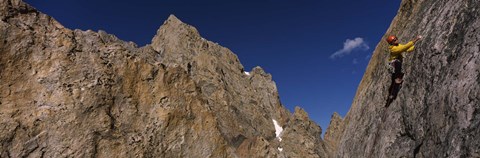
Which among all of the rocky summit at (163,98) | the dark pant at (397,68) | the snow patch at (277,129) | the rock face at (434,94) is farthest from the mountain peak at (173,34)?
the dark pant at (397,68)

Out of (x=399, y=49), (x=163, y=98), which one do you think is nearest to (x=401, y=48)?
(x=399, y=49)

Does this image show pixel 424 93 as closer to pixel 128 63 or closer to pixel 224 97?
pixel 128 63

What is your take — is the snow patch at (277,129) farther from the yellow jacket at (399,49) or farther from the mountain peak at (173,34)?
the yellow jacket at (399,49)

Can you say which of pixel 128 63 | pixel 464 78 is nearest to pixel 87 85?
pixel 128 63

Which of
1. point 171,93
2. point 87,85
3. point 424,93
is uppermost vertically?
point 171,93

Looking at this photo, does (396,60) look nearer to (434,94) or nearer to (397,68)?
(397,68)

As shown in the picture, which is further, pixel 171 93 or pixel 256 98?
pixel 256 98

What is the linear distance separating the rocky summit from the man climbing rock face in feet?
1.07

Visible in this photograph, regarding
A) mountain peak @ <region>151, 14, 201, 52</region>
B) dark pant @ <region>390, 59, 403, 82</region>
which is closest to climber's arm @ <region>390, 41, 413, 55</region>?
dark pant @ <region>390, 59, 403, 82</region>

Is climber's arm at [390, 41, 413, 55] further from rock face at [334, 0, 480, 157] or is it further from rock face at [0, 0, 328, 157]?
rock face at [0, 0, 328, 157]

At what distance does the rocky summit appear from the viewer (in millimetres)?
11188

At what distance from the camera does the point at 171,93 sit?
3094 centimetres

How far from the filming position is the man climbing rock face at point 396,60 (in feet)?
45.6

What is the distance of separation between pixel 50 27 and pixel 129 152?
10.4 meters
